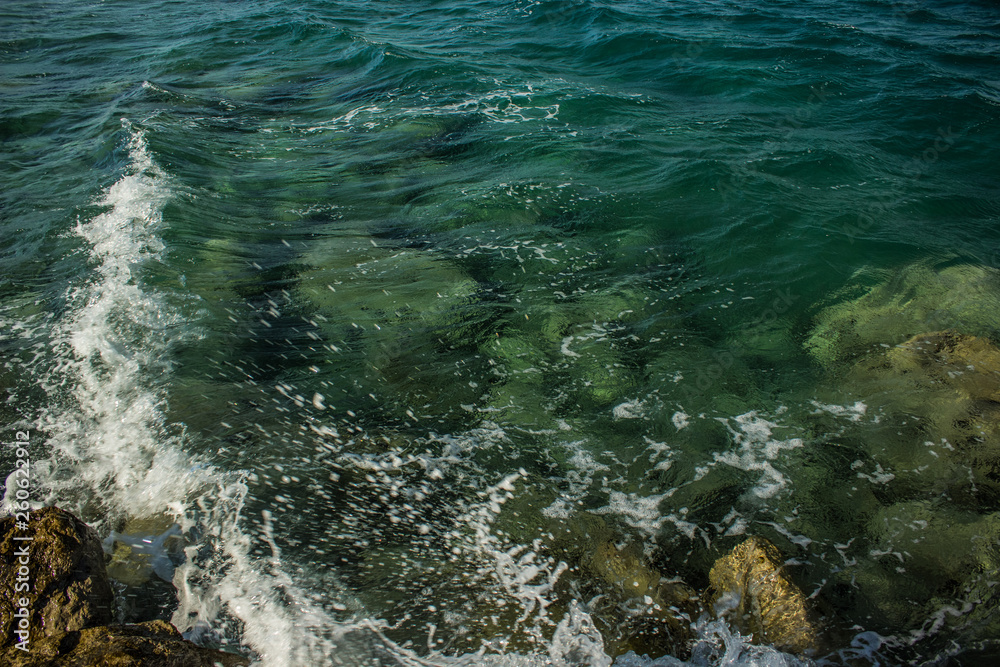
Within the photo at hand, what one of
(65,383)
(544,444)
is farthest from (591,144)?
(65,383)

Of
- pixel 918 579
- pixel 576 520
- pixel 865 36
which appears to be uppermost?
pixel 865 36

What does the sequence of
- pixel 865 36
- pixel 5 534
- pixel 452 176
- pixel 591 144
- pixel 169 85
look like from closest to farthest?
pixel 5 534
pixel 452 176
pixel 591 144
pixel 169 85
pixel 865 36

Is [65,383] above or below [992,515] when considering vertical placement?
above

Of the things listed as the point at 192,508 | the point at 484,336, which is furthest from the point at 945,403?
the point at 192,508

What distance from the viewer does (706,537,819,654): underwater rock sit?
11.3ft

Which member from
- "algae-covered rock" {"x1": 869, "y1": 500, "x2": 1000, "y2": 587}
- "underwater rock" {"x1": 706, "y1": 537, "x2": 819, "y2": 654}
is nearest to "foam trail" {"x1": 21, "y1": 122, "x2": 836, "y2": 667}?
"underwater rock" {"x1": 706, "y1": 537, "x2": 819, "y2": 654}

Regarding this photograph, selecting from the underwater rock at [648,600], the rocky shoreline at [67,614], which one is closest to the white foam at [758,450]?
the underwater rock at [648,600]

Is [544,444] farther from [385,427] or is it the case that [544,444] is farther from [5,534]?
[5,534]

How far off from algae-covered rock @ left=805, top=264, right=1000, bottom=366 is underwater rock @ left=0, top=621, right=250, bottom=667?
18.9 ft

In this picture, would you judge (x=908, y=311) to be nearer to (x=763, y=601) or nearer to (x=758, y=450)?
(x=758, y=450)

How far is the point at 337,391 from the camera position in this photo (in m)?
5.20

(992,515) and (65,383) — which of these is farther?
(65,383)

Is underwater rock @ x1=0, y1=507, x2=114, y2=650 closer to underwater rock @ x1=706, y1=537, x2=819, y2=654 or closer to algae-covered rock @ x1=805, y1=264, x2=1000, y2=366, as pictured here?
underwater rock @ x1=706, y1=537, x2=819, y2=654

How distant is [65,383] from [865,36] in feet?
59.6
